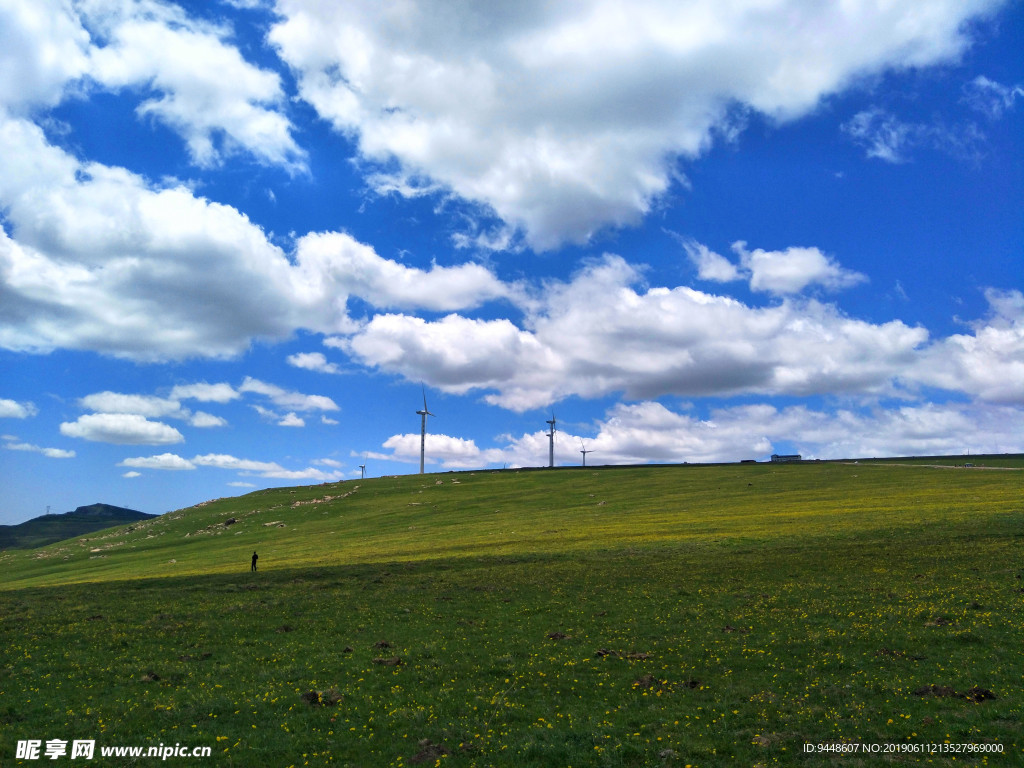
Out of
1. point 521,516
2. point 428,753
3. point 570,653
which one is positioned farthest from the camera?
point 521,516

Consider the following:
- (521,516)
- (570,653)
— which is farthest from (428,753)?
(521,516)

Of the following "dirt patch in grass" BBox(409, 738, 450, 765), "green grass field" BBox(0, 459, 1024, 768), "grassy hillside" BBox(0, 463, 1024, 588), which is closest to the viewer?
"dirt patch in grass" BBox(409, 738, 450, 765)

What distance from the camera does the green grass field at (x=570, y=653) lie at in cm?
1683

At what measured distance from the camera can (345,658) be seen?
84.7ft

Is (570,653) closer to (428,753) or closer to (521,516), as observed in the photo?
(428,753)

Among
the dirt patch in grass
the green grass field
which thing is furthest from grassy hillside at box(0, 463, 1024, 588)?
the dirt patch in grass

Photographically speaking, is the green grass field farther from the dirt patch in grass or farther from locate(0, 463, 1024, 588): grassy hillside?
locate(0, 463, 1024, 588): grassy hillside

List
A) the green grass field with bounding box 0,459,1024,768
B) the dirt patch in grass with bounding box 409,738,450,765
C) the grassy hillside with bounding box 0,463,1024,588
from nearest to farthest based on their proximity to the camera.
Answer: the dirt patch in grass with bounding box 409,738,450,765 → the green grass field with bounding box 0,459,1024,768 → the grassy hillside with bounding box 0,463,1024,588

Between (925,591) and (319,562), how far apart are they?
5527 cm

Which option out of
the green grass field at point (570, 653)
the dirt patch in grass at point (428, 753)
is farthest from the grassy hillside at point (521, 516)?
the dirt patch in grass at point (428, 753)

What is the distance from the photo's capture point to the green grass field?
55.2 feet

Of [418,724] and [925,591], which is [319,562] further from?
[925,591]

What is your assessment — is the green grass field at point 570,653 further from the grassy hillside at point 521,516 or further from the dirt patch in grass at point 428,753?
the grassy hillside at point 521,516

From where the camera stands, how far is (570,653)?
25250 mm
